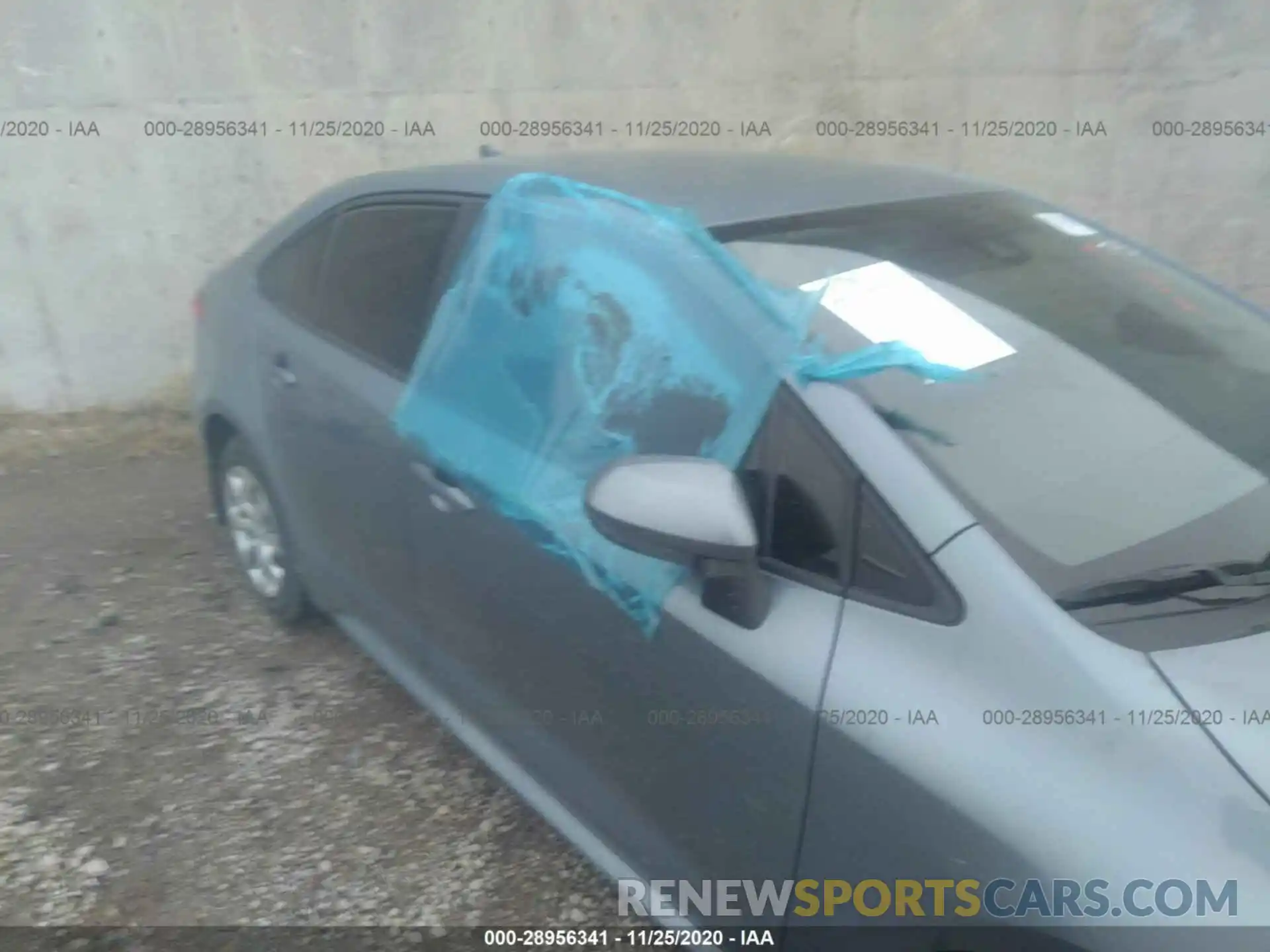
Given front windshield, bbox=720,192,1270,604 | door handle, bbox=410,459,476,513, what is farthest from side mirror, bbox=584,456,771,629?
door handle, bbox=410,459,476,513

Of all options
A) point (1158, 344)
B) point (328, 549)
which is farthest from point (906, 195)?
point (328, 549)

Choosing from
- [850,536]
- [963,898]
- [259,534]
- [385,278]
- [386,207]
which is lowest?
[259,534]

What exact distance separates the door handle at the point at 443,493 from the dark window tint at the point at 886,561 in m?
0.94

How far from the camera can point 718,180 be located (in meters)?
2.54

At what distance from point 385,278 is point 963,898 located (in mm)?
2048

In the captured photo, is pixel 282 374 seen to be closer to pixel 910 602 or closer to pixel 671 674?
pixel 671 674

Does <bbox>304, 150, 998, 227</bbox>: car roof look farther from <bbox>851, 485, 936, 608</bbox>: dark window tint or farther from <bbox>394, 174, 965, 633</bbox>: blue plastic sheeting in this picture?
<bbox>851, 485, 936, 608</bbox>: dark window tint

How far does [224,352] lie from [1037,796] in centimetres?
285

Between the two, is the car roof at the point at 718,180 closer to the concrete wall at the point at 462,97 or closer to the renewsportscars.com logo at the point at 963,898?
the renewsportscars.com logo at the point at 963,898

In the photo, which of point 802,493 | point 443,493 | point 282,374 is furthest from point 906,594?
point 282,374

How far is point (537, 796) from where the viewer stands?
2.40m

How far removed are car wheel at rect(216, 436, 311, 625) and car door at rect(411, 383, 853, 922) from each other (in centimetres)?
102

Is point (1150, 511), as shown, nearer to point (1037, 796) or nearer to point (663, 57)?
point (1037, 796)

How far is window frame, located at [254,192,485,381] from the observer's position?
8.46 ft
